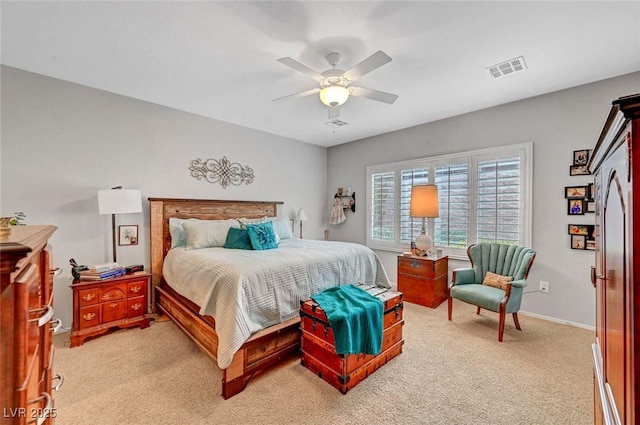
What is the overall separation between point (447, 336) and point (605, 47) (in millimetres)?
2858

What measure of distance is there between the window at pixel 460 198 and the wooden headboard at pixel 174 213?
7.24 ft

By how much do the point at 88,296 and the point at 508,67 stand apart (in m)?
4.51

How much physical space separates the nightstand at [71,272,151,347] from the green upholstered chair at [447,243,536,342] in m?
3.38

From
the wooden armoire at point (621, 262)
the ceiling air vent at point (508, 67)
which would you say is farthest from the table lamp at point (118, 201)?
the ceiling air vent at point (508, 67)

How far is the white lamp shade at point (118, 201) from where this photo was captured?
273 cm

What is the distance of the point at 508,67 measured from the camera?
253 centimetres

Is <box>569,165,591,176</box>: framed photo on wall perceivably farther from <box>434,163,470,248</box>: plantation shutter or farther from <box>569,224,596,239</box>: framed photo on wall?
<box>434,163,470,248</box>: plantation shutter

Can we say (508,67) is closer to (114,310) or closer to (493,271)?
(493,271)

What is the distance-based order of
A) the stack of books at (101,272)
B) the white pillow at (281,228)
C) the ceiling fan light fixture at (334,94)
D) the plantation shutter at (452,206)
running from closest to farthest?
the ceiling fan light fixture at (334,94), the stack of books at (101,272), the plantation shutter at (452,206), the white pillow at (281,228)

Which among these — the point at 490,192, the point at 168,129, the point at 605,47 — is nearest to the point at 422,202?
the point at 490,192

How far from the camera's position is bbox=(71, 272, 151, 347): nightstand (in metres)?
2.54

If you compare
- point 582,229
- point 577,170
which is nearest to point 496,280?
point 582,229

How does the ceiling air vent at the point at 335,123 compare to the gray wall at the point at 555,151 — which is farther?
the ceiling air vent at the point at 335,123

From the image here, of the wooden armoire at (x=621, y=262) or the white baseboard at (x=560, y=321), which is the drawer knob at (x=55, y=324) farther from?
the white baseboard at (x=560, y=321)
